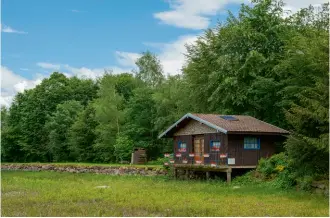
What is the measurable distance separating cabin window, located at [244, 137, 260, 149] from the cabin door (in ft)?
9.52

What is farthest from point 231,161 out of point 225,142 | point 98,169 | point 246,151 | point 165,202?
point 98,169

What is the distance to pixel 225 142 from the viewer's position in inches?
1056

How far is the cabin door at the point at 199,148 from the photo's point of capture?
94.8 ft

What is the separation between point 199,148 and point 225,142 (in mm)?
2813

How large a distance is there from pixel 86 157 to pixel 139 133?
8066 millimetres

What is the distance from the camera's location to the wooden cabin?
87.9ft

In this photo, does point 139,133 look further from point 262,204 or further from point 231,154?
point 262,204

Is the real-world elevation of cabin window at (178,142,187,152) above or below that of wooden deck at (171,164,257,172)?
above

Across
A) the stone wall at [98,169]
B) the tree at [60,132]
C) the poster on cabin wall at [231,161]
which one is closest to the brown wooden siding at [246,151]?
the poster on cabin wall at [231,161]

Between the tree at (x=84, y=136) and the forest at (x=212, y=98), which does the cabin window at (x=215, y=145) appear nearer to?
the forest at (x=212, y=98)

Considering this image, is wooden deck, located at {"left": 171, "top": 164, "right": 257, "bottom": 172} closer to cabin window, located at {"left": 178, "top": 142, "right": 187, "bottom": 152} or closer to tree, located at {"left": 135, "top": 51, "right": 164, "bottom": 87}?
cabin window, located at {"left": 178, "top": 142, "right": 187, "bottom": 152}

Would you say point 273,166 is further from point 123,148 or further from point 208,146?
point 123,148

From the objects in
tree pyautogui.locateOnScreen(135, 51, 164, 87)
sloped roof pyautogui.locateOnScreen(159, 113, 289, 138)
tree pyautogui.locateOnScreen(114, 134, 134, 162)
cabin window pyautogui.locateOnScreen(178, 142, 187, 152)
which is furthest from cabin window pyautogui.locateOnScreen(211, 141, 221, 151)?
tree pyautogui.locateOnScreen(135, 51, 164, 87)

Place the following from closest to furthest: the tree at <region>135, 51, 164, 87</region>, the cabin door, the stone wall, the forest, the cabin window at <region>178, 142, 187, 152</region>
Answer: the forest < the cabin door < the cabin window at <region>178, 142, 187, 152</region> < the stone wall < the tree at <region>135, 51, 164, 87</region>
